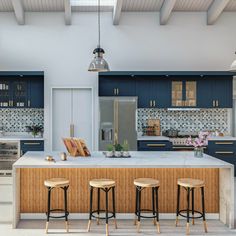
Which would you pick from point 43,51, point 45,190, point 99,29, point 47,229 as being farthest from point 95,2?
point 47,229

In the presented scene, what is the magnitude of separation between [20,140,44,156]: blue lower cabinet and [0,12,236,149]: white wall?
1.44 feet

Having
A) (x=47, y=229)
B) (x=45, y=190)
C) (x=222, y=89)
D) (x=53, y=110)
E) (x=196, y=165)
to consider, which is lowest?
Answer: (x=47, y=229)

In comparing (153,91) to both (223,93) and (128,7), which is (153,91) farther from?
(128,7)

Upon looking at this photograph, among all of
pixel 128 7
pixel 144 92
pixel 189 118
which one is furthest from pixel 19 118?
pixel 189 118

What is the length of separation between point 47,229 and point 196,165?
208cm

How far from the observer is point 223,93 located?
8055 millimetres

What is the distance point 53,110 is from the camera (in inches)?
328

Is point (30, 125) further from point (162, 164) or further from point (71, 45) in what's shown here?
point (162, 164)

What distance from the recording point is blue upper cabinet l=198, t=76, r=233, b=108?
26.4ft

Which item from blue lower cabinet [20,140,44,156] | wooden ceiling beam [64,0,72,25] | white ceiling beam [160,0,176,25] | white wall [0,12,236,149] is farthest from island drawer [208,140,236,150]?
wooden ceiling beam [64,0,72,25]

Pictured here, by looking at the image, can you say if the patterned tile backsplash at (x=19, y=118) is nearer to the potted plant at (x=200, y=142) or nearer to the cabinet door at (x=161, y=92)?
the cabinet door at (x=161, y=92)

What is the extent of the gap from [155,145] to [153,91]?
1.28 meters

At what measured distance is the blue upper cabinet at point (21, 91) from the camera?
8.05 meters

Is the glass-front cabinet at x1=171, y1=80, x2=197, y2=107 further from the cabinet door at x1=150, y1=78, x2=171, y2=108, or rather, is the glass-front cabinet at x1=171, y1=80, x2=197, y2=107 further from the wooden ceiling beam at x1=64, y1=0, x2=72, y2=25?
the wooden ceiling beam at x1=64, y1=0, x2=72, y2=25
